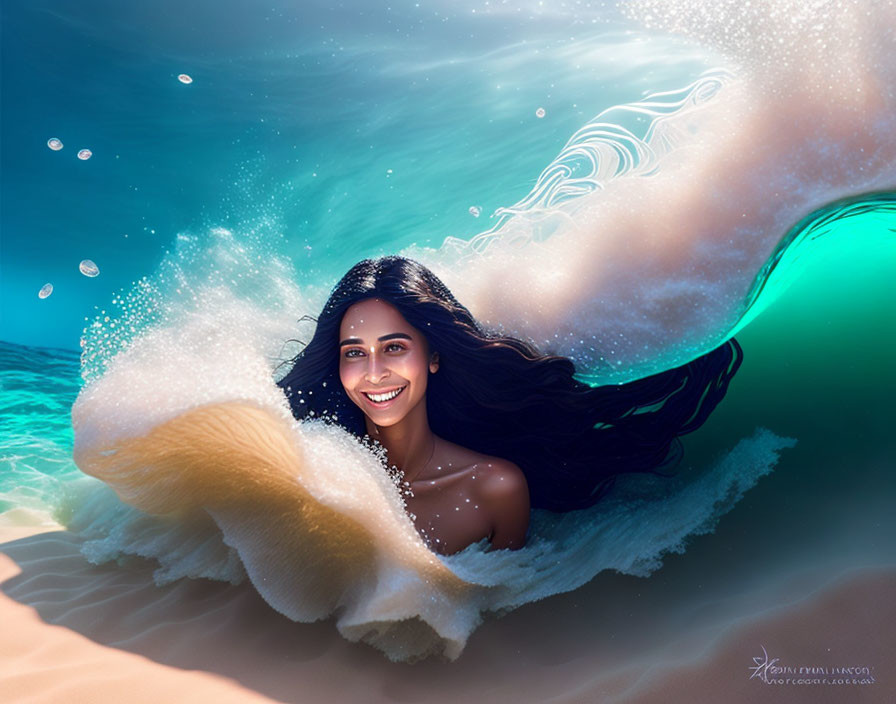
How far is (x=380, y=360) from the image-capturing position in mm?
2662

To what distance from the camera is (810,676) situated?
1.75 m

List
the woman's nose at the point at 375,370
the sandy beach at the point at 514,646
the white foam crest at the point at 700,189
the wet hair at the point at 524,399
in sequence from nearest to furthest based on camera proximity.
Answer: the sandy beach at the point at 514,646 → the white foam crest at the point at 700,189 → the woman's nose at the point at 375,370 → the wet hair at the point at 524,399

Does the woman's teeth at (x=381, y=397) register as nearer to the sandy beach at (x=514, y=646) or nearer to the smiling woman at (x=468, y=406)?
the smiling woman at (x=468, y=406)

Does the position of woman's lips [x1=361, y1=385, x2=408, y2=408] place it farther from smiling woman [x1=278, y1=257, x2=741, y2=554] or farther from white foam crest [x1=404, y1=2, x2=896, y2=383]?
white foam crest [x1=404, y1=2, x2=896, y2=383]

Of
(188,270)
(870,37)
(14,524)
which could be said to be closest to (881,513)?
(870,37)

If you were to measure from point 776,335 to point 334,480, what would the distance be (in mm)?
2763

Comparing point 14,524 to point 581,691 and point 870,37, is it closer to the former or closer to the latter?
point 581,691

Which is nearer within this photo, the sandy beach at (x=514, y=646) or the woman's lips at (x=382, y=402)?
the sandy beach at (x=514, y=646)

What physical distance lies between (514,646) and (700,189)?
6.01 ft

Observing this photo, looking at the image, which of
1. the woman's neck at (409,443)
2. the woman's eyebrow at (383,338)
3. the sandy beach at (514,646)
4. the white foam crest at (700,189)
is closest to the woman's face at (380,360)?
the woman's eyebrow at (383,338)

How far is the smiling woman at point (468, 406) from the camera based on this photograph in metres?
2.69

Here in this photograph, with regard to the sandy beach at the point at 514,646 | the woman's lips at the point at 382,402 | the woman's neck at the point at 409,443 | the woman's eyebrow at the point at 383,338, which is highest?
the woman's eyebrow at the point at 383,338

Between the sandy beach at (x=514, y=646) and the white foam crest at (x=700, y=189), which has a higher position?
the white foam crest at (x=700, y=189)

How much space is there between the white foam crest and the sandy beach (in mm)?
923
